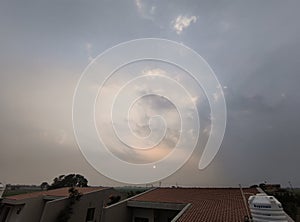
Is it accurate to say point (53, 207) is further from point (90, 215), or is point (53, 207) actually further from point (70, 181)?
point (70, 181)

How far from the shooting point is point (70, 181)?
39.8 meters

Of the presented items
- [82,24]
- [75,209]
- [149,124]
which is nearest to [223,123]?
[149,124]

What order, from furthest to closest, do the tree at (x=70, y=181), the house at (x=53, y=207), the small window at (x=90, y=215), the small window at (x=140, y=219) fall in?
1. the tree at (x=70, y=181)
2. the small window at (x=90, y=215)
3. the house at (x=53, y=207)
4. the small window at (x=140, y=219)

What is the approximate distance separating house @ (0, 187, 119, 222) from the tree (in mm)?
21762

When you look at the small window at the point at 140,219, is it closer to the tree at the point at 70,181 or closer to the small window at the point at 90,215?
the small window at the point at 90,215

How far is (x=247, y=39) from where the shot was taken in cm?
1179

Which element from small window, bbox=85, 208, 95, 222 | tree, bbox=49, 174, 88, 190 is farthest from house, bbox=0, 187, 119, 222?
tree, bbox=49, 174, 88, 190

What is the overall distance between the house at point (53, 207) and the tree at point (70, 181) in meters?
21.8

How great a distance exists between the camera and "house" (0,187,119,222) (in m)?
13.7

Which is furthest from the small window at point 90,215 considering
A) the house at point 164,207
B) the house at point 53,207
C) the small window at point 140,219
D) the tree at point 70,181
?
the tree at point 70,181

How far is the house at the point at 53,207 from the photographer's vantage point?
13.7 metres

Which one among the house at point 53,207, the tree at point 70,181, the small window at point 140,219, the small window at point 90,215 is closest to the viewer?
the small window at point 140,219

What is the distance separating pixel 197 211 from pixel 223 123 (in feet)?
24.8

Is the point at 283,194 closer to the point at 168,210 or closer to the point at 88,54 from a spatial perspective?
the point at 168,210
